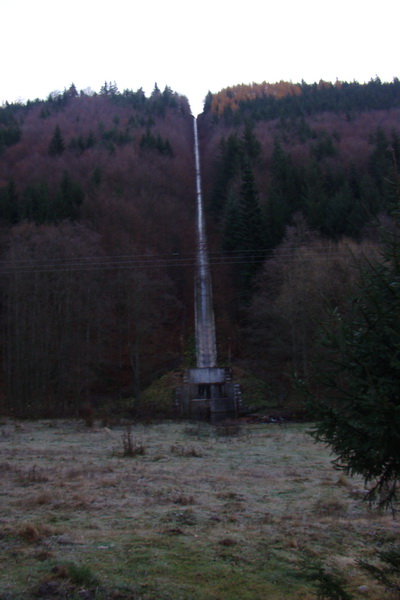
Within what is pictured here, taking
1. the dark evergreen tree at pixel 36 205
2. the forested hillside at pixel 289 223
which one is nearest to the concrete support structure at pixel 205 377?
the forested hillside at pixel 289 223

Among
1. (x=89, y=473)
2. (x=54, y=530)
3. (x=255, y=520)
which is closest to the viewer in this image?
(x=54, y=530)

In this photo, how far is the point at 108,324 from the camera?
34.2 m

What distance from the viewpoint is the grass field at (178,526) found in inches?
216

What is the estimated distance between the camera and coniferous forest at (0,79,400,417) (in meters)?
30.8

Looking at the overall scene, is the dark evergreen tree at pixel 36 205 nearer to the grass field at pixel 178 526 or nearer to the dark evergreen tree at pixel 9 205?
the dark evergreen tree at pixel 9 205

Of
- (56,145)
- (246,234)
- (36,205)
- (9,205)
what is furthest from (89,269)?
(56,145)

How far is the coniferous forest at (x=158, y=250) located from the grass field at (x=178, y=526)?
2.91 meters

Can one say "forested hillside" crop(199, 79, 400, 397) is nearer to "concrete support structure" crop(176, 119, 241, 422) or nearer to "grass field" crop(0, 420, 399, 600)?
"concrete support structure" crop(176, 119, 241, 422)

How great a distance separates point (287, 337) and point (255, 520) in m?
24.0

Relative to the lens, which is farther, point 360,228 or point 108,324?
point 360,228

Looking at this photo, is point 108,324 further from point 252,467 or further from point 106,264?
point 252,467

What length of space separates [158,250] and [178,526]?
120ft

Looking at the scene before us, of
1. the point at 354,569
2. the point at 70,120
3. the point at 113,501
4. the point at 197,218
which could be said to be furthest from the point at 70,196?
the point at 70,120

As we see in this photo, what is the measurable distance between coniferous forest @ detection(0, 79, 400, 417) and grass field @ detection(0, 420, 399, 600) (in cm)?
291
